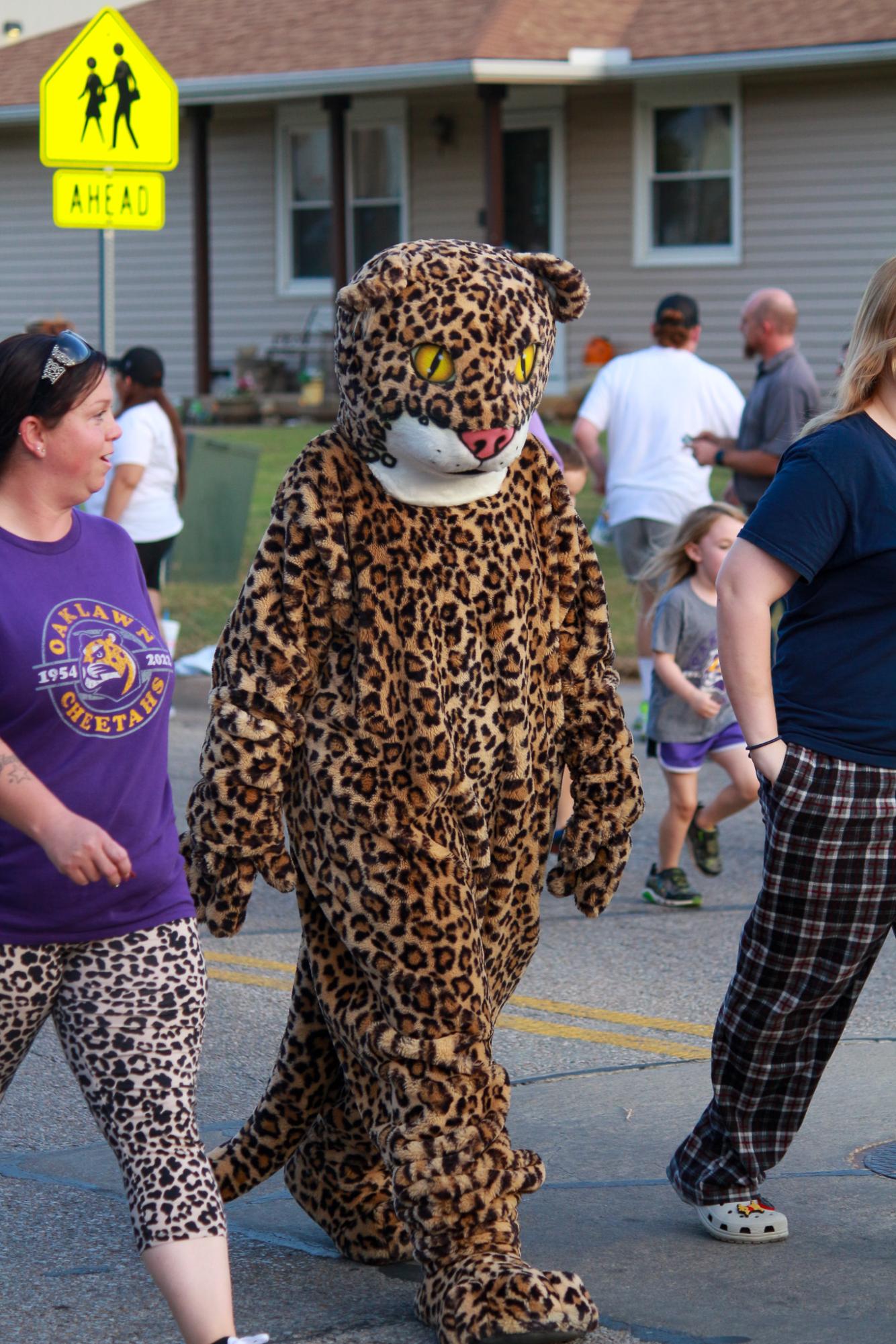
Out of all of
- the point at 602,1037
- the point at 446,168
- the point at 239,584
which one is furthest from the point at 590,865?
the point at 446,168

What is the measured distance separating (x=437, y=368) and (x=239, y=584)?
423 inches

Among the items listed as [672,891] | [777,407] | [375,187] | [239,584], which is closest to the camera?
[672,891]

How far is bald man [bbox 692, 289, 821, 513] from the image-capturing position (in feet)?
30.4

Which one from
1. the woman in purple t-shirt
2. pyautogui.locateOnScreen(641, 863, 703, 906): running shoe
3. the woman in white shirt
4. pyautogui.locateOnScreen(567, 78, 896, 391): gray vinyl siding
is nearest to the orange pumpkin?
pyautogui.locateOnScreen(567, 78, 896, 391): gray vinyl siding

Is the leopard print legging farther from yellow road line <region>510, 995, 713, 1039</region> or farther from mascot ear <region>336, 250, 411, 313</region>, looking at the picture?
yellow road line <region>510, 995, 713, 1039</region>

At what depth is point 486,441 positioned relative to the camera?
11.7 ft

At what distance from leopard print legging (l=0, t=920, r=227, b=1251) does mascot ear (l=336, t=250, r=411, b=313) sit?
1.21m

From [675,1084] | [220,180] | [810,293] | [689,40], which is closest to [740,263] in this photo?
[810,293]

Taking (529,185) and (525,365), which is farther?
(529,185)

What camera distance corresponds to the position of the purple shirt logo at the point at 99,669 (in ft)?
10.2

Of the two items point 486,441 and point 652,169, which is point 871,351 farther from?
point 652,169

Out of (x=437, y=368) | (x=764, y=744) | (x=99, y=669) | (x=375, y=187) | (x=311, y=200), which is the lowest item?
(x=764, y=744)

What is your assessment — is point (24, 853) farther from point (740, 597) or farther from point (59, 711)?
point (740, 597)

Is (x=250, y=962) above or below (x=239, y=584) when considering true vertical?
below
